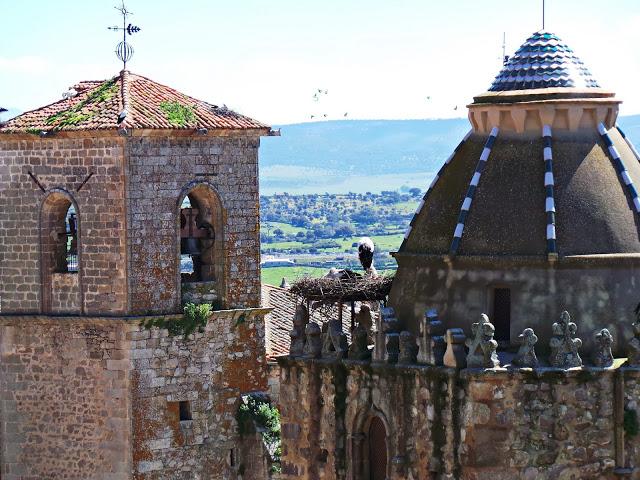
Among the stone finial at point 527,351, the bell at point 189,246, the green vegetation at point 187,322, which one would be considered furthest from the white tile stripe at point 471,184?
the bell at point 189,246

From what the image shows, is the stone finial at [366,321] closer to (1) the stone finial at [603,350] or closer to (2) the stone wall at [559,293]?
(2) the stone wall at [559,293]

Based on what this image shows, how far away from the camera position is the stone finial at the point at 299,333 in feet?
101

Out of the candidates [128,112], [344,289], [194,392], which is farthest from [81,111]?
[344,289]

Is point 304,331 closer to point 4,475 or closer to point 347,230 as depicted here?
point 4,475

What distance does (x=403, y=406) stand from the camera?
28.5m

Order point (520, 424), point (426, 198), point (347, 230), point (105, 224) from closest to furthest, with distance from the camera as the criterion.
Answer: point (520, 424) → point (426, 198) → point (105, 224) → point (347, 230)

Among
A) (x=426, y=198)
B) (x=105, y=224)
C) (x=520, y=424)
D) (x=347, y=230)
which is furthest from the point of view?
(x=347, y=230)

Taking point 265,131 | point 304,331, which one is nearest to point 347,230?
point 265,131

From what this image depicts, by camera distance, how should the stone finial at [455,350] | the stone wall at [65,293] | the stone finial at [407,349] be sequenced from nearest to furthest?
the stone finial at [455,350] → the stone finial at [407,349] → the stone wall at [65,293]

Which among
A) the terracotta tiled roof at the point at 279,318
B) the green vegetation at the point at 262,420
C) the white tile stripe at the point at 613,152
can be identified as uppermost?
the white tile stripe at the point at 613,152

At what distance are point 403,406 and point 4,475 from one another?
2014 cm

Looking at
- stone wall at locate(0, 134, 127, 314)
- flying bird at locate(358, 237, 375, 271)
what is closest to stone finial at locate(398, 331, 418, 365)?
flying bird at locate(358, 237, 375, 271)

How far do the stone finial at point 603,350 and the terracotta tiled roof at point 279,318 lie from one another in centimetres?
1838

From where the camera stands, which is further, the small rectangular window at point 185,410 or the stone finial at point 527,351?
the small rectangular window at point 185,410
